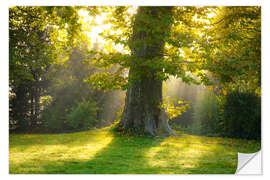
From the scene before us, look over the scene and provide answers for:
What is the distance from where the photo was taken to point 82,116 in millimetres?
12562

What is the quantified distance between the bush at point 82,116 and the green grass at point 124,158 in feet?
17.2

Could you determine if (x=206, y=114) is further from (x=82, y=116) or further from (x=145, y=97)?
(x=82, y=116)

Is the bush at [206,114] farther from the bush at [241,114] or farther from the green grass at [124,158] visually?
the green grass at [124,158]

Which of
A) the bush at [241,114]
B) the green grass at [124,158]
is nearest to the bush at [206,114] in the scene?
the bush at [241,114]

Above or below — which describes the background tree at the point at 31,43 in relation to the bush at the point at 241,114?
above

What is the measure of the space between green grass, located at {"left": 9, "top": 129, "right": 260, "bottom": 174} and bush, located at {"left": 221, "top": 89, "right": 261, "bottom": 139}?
1118mm

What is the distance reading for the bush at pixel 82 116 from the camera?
11.8 meters

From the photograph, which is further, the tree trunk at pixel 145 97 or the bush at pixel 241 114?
the bush at pixel 241 114

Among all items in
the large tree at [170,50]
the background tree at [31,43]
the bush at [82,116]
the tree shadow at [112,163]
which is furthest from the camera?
the bush at [82,116]

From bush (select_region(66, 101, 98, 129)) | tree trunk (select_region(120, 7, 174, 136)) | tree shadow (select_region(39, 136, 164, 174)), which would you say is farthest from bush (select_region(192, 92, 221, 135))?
tree shadow (select_region(39, 136, 164, 174))

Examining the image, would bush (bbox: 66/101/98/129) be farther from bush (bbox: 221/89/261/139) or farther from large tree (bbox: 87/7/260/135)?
bush (bbox: 221/89/261/139)

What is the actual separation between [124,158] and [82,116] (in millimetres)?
7929
